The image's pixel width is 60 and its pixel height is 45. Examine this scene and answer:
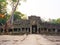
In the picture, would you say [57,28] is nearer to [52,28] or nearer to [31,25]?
[52,28]

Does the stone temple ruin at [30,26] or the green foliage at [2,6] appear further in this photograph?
the stone temple ruin at [30,26]

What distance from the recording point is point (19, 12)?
113875mm

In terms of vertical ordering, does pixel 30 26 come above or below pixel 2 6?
below

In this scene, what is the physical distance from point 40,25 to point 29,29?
165 inches

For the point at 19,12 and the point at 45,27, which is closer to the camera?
the point at 45,27

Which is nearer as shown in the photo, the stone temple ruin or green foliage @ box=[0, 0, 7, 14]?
green foliage @ box=[0, 0, 7, 14]

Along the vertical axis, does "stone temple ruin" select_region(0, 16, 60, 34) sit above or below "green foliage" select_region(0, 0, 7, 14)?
below

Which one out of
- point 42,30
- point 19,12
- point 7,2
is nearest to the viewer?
point 7,2

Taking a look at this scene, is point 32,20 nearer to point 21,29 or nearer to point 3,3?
point 21,29

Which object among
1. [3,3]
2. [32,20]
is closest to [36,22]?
[32,20]

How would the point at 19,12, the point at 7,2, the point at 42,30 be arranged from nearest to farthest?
1. the point at 7,2
2. the point at 42,30
3. the point at 19,12

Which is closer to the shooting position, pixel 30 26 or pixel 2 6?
pixel 2 6

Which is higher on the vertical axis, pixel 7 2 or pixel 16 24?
pixel 7 2

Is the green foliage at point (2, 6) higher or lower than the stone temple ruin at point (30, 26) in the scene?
higher
